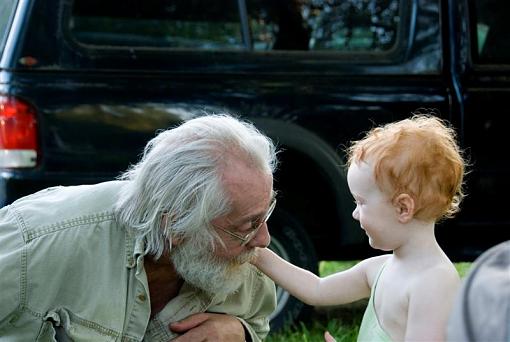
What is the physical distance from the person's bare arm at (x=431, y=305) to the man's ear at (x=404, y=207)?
149mm

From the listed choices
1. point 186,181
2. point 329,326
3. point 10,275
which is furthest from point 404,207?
point 329,326

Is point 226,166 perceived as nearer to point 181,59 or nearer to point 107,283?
point 107,283

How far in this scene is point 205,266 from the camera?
10.3 feet

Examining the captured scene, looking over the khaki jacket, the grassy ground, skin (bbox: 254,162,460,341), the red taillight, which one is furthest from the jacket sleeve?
the grassy ground

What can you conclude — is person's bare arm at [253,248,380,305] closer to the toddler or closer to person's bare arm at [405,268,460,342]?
the toddler

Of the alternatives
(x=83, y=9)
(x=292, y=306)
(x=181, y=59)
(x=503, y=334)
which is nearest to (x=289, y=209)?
A: (x=292, y=306)

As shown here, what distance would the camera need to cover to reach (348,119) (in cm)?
501

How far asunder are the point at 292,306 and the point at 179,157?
7.46 ft

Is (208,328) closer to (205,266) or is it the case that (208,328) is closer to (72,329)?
(205,266)

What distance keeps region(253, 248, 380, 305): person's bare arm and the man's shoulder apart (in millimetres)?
452

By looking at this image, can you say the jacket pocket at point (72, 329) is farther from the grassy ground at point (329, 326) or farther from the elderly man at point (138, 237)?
the grassy ground at point (329, 326)

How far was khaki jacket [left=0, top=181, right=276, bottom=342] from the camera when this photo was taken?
3076 mm

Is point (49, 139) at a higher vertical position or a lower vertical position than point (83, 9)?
lower

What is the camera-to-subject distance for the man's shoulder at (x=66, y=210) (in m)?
3.13
